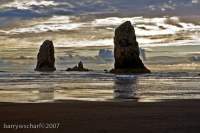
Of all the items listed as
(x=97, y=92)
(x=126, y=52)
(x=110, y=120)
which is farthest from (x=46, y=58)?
(x=110, y=120)

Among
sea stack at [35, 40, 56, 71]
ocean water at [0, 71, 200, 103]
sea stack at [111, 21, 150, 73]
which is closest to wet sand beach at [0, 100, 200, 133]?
ocean water at [0, 71, 200, 103]

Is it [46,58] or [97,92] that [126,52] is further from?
[97,92]

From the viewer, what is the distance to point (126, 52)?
124125 millimetres

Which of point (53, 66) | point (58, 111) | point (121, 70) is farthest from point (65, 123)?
point (53, 66)

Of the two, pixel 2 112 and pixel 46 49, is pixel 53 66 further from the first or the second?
pixel 2 112

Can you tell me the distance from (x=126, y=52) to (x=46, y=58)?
54356 millimetres

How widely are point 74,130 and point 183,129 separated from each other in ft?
10.4

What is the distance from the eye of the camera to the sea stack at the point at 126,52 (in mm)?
120688

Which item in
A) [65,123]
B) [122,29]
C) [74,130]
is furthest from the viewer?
[122,29]

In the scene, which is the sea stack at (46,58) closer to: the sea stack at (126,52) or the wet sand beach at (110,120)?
the sea stack at (126,52)

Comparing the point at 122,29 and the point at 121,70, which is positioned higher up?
the point at 122,29

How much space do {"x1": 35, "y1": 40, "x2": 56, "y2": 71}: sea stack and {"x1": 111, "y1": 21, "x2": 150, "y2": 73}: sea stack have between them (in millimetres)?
47265

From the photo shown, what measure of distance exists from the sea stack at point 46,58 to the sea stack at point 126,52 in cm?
4727

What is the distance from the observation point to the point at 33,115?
657 inches
